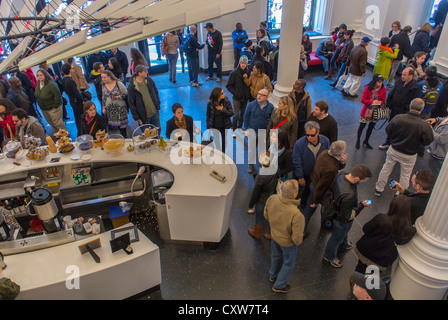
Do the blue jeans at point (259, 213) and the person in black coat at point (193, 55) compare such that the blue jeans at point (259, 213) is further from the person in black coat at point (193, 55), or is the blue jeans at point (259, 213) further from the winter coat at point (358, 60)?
the person in black coat at point (193, 55)

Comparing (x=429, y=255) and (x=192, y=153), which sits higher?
(x=192, y=153)

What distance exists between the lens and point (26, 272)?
9.66ft

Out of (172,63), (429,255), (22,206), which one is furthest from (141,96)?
(429,255)

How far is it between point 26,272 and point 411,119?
4.41m

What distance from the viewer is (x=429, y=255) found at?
2.93 metres

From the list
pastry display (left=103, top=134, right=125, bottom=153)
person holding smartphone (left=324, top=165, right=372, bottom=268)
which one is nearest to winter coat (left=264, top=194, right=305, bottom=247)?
person holding smartphone (left=324, top=165, right=372, bottom=268)

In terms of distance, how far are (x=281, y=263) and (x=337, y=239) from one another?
643mm

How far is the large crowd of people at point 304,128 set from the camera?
126 inches

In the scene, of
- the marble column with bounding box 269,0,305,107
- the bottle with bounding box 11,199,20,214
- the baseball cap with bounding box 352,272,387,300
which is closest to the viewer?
the baseball cap with bounding box 352,272,387,300

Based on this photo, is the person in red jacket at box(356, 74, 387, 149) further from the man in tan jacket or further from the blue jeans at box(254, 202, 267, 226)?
the man in tan jacket

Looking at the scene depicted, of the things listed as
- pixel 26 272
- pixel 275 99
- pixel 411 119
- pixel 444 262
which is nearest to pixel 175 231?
pixel 26 272

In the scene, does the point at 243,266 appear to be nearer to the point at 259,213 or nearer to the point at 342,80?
the point at 259,213

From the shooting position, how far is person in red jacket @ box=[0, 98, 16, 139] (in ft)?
16.1
